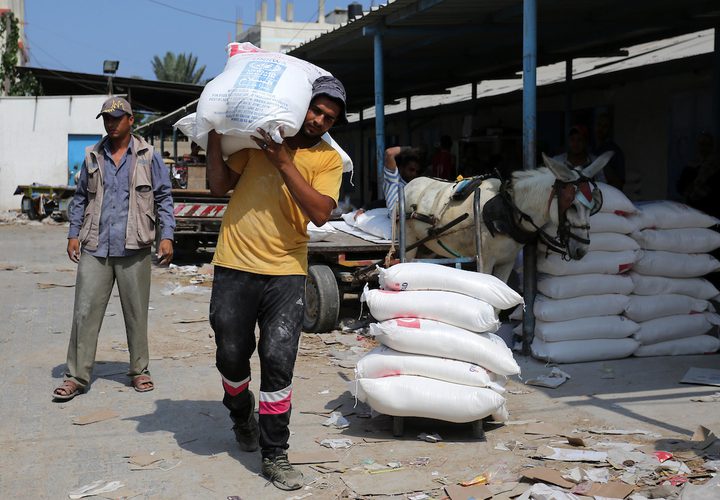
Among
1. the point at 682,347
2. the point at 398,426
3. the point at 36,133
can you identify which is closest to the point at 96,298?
the point at 398,426

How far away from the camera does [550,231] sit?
23.6 ft

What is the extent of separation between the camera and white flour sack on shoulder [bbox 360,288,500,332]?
5.45m

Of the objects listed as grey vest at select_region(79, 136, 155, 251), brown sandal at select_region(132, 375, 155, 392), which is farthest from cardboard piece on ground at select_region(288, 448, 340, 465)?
grey vest at select_region(79, 136, 155, 251)

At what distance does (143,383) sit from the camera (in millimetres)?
6555

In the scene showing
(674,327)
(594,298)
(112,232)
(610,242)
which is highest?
(112,232)

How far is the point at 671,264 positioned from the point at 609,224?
2.50 ft

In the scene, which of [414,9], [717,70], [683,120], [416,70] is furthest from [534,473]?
[416,70]

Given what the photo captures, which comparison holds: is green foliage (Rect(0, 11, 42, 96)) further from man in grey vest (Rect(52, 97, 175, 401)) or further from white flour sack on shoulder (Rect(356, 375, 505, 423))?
white flour sack on shoulder (Rect(356, 375, 505, 423))

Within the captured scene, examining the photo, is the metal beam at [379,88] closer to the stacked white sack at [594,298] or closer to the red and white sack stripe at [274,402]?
the stacked white sack at [594,298]

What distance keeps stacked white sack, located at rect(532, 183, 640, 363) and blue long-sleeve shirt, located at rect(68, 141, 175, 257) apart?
3.35 m

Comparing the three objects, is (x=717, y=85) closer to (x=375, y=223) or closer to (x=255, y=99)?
(x=375, y=223)

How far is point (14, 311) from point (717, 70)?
9.60 metres

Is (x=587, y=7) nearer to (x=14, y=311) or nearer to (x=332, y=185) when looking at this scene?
(x=332, y=185)

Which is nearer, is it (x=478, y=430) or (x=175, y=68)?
(x=478, y=430)
